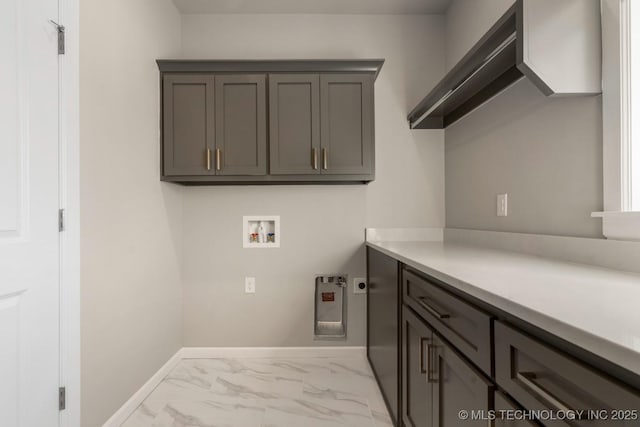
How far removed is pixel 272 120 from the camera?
2.33 metres

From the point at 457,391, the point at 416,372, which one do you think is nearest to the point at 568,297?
the point at 457,391

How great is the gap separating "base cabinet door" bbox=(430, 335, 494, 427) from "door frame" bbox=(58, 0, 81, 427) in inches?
57.1

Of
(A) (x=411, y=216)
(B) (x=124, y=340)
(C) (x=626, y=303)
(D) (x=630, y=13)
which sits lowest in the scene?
(B) (x=124, y=340)

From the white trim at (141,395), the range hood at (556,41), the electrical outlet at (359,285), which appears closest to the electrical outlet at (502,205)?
the range hood at (556,41)

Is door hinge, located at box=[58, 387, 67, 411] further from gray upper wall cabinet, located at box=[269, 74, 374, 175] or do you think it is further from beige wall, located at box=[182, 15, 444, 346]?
gray upper wall cabinet, located at box=[269, 74, 374, 175]

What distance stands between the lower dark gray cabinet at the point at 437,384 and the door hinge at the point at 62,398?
1.43 m

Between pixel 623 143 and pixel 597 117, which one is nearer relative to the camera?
A: pixel 623 143

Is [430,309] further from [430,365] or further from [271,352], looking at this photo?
[271,352]

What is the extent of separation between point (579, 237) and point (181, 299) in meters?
2.53

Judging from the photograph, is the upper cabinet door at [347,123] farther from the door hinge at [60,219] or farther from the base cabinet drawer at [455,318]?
the door hinge at [60,219]

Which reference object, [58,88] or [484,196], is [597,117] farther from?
[58,88]

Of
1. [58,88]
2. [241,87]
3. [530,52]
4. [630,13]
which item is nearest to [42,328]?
[58,88]

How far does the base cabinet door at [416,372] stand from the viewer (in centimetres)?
122

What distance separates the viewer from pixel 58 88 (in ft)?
4.50
